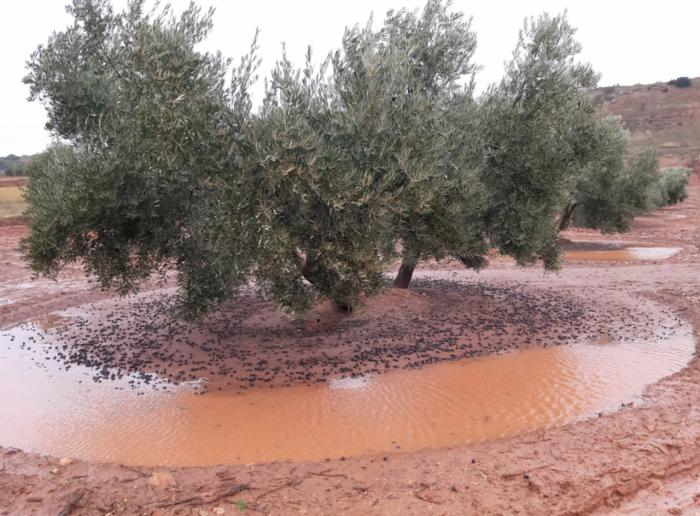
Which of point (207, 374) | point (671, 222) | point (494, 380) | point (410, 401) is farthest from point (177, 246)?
point (671, 222)

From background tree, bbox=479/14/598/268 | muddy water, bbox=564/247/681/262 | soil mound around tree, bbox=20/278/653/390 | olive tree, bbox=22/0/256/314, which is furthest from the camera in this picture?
muddy water, bbox=564/247/681/262

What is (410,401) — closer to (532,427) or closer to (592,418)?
(532,427)

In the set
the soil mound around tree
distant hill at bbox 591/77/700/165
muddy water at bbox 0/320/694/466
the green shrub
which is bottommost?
muddy water at bbox 0/320/694/466

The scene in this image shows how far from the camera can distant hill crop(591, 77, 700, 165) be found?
304 ft

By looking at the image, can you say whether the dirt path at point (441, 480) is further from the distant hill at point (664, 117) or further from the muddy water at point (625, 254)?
the distant hill at point (664, 117)

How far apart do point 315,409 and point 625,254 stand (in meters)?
28.3

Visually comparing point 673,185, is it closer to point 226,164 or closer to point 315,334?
point 315,334

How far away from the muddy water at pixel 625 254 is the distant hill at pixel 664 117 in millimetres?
61712

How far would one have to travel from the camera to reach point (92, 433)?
980cm

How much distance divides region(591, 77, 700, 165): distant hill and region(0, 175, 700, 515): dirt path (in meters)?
90.4

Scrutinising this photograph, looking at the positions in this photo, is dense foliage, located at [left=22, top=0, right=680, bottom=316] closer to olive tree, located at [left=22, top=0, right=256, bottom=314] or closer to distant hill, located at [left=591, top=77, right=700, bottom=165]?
olive tree, located at [left=22, top=0, right=256, bottom=314]

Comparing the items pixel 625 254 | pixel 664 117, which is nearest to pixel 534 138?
pixel 625 254

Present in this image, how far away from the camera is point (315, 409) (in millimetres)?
10719

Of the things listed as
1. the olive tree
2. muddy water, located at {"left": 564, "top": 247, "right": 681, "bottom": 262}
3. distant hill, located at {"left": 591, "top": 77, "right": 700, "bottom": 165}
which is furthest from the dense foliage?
distant hill, located at {"left": 591, "top": 77, "right": 700, "bottom": 165}
